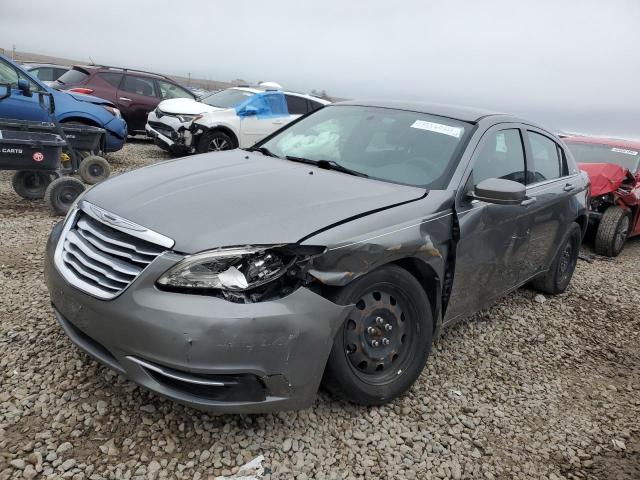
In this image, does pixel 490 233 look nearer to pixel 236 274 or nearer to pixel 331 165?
pixel 331 165

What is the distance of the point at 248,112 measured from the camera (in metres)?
9.91

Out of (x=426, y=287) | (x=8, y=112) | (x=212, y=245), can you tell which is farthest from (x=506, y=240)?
(x=8, y=112)

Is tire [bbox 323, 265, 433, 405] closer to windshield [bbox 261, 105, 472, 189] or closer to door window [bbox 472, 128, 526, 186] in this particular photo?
windshield [bbox 261, 105, 472, 189]

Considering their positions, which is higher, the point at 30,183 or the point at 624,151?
the point at 624,151

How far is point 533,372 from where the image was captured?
3.54 m

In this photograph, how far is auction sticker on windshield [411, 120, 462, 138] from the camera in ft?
11.1

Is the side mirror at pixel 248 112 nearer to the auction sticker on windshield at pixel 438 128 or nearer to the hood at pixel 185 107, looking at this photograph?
the hood at pixel 185 107

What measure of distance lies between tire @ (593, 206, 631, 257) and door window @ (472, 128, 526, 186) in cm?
378

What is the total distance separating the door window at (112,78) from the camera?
37.2 ft

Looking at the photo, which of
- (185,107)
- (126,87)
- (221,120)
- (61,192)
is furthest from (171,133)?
(61,192)

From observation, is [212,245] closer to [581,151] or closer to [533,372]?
[533,372]

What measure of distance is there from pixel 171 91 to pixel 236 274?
11.3 meters

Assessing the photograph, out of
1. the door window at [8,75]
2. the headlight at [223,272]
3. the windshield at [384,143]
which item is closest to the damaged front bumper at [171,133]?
the door window at [8,75]

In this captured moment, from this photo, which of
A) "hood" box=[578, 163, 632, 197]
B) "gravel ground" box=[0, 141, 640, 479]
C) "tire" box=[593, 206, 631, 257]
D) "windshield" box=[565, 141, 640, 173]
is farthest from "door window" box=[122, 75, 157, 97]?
"tire" box=[593, 206, 631, 257]
